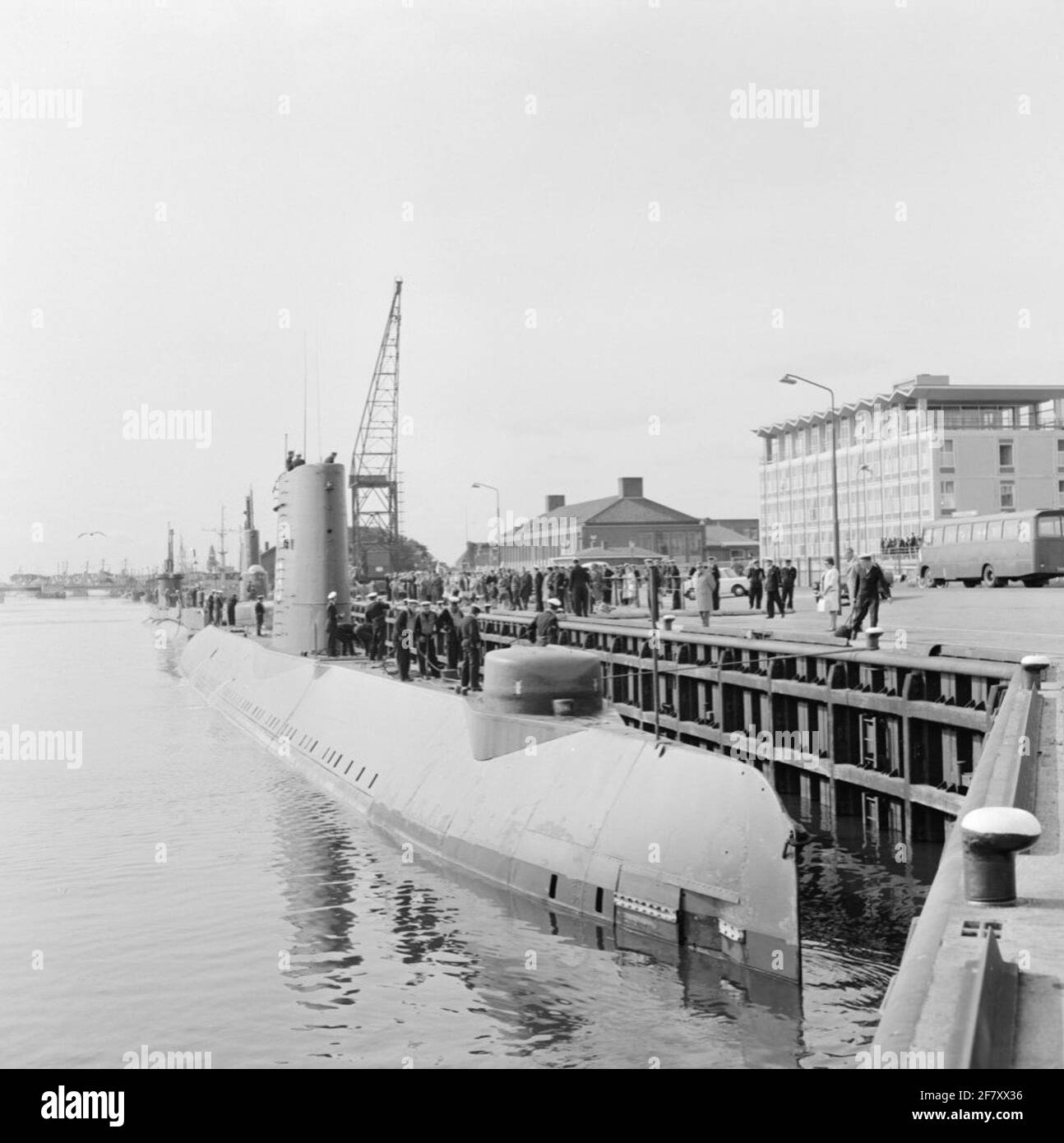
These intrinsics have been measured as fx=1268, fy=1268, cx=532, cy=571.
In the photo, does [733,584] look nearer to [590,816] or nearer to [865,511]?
[865,511]

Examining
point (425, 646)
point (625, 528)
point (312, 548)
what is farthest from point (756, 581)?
point (625, 528)

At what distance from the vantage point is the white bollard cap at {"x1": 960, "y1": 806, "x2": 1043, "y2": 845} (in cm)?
536

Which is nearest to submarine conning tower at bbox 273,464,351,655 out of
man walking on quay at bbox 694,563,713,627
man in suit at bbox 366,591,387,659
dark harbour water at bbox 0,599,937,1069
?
man in suit at bbox 366,591,387,659

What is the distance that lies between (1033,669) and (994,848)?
26.1 ft

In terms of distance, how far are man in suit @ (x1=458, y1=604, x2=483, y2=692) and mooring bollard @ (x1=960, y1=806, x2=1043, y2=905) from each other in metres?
11.5

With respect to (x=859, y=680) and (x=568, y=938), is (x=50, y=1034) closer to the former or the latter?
(x=568, y=938)

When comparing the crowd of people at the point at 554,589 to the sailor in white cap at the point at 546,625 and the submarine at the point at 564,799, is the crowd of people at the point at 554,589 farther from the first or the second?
the sailor in white cap at the point at 546,625

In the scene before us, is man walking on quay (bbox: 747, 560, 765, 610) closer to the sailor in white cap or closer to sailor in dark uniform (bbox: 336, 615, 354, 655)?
sailor in dark uniform (bbox: 336, 615, 354, 655)

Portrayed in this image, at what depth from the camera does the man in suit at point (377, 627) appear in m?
24.0

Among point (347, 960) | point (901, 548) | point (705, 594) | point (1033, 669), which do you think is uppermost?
point (901, 548)

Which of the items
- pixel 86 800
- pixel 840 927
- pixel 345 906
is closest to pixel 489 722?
pixel 345 906

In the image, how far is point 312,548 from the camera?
83.4 ft

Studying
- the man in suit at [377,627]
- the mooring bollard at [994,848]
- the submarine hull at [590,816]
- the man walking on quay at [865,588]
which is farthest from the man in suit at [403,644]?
the mooring bollard at [994,848]

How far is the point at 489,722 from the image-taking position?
1355cm
